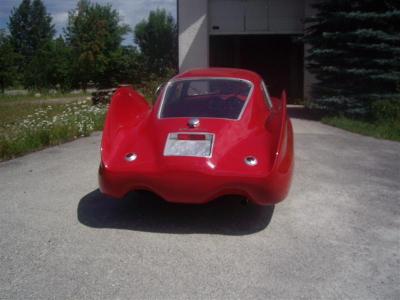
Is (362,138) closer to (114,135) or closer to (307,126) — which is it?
(307,126)

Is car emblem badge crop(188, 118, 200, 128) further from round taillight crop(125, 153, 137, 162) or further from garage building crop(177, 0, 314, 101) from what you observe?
garage building crop(177, 0, 314, 101)

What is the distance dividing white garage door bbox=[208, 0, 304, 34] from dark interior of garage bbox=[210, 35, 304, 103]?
3.86 meters

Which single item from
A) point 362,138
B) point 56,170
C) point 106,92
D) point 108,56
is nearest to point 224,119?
point 56,170

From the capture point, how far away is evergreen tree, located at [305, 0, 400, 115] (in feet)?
37.2

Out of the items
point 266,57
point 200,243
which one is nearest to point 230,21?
point 266,57

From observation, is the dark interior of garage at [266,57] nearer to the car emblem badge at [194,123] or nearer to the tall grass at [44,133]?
the tall grass at [44,133]

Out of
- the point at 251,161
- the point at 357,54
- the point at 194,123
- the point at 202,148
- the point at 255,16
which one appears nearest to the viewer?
the point at 251,161

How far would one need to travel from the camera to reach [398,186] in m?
5.62

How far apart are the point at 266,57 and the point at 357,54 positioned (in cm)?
1192

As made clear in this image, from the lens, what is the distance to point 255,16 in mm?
18547

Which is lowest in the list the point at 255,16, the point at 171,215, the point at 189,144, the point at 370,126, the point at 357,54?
the point at 370,126

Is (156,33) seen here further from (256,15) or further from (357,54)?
(357,54)

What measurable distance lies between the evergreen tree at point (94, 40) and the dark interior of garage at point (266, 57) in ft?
33.4

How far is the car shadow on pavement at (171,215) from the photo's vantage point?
4.28 meters
